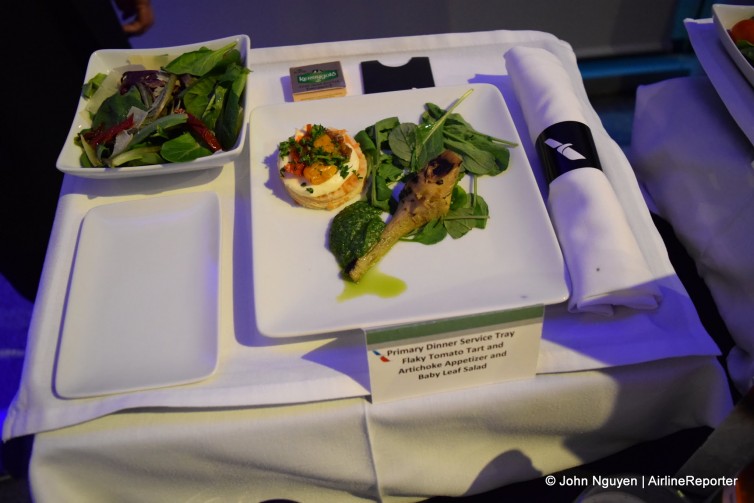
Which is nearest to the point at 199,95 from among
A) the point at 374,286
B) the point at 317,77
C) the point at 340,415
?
the point at 317,77

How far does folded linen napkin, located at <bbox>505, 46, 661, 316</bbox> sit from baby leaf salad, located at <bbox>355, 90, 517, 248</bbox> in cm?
12

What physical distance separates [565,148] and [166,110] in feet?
3.02

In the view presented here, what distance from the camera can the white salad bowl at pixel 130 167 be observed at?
3.71 ft

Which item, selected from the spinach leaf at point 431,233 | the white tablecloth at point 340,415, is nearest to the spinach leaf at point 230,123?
the white tablecloth at point 340,415

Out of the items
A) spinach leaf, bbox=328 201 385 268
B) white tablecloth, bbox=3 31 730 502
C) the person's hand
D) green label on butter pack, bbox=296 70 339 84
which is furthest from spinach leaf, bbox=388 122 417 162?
the person's hand

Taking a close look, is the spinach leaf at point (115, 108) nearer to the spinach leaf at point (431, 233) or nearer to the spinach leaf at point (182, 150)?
the spinach leaf at point (182, 150)

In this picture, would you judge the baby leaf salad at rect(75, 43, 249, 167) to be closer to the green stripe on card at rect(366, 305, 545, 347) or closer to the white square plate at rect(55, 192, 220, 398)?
the white square plate at rect(55, 192, 220, 398)

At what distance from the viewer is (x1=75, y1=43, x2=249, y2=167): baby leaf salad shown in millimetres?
1160

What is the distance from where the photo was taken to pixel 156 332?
39.3 inches

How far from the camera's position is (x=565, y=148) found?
1.17m

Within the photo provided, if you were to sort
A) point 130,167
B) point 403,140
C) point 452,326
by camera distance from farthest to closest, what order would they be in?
point 403,140
point 130,167
point 452,326

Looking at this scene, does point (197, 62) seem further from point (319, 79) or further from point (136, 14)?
point (136, 14)

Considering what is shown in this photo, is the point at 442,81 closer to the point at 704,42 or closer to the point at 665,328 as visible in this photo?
the point at 704,42

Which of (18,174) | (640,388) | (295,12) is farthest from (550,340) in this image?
(295,12)
